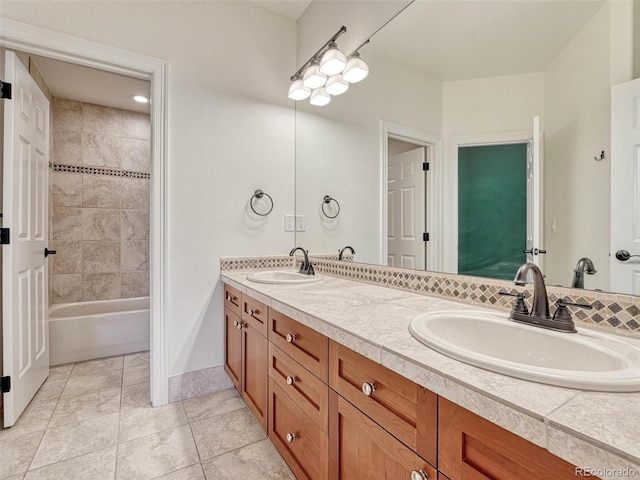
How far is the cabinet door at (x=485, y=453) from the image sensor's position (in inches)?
18.1

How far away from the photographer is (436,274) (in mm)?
1312

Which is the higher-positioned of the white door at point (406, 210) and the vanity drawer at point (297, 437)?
the white door at point (406, 210)

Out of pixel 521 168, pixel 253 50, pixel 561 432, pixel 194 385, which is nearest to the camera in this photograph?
pixel 561 432

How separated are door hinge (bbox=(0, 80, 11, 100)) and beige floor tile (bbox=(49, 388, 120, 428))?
1.77m

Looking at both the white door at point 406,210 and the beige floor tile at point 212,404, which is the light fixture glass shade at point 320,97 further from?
the beige floor tile at point 212,404

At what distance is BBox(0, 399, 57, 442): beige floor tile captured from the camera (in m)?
1.61

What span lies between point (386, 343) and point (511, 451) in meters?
0.30

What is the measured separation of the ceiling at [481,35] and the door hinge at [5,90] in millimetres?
1983

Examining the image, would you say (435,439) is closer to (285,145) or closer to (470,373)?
(470,373)

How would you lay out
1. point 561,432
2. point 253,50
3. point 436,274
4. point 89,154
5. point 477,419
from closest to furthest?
point 561,432
point 477,419
point 436,274
point 253,50
point 89,154

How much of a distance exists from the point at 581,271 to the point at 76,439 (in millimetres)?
2275

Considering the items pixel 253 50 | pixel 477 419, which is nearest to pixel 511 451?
pixel 477 419

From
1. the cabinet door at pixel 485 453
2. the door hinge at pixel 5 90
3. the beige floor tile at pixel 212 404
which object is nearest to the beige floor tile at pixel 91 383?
the beige floor tile at pixel 212 404

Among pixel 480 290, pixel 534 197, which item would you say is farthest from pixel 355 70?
pixel 480 290
